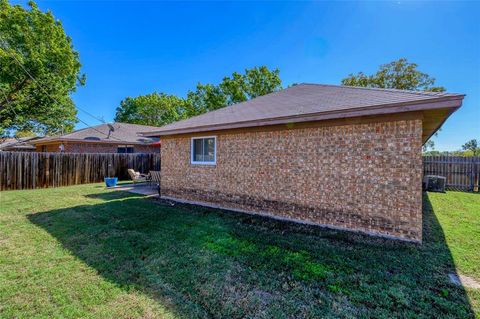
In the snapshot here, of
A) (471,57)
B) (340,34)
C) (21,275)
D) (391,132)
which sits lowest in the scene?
(21,275)

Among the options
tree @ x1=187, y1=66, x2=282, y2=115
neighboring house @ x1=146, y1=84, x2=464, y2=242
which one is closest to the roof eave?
neighboring house @ x1=146, y1=84, x2=464, y2=242

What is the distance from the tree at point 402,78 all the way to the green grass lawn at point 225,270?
719 inches

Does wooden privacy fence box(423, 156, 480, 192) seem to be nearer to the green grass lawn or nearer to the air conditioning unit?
the air conditioning unit

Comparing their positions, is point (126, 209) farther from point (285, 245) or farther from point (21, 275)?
point (285, 245)

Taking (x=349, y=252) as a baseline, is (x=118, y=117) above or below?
above

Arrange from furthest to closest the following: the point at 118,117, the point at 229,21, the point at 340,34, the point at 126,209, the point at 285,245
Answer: the point at 118,117 < the point at 229,21 < the point at 340,34 < the point at 126,209 < the point at 285,245

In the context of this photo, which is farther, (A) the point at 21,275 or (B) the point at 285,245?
(B) the point at 285,245

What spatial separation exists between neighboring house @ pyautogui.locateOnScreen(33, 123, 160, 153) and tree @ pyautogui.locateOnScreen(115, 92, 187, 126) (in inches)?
692

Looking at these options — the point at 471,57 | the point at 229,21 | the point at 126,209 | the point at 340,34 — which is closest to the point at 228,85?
the point at 229,21

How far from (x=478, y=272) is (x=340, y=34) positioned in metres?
11.5

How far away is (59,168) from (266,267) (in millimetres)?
14869

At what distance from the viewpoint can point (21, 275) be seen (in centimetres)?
339

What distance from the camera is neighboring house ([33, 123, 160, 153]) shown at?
17.8m

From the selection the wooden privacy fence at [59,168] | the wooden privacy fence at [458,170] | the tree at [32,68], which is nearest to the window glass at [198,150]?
the wooden privacy fence at [59,168]
